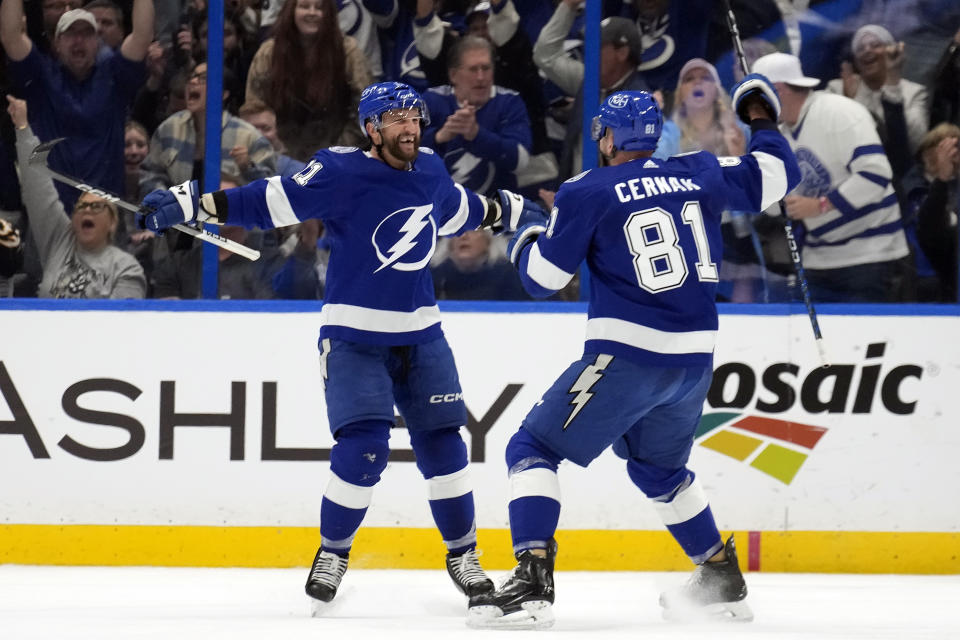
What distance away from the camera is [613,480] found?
14.6 feet

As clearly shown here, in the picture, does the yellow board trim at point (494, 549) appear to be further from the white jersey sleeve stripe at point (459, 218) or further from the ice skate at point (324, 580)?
the white jersey sleeve stripe at point (459, 218)

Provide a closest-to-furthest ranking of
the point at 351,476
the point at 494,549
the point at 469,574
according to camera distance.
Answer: the point at 351,476, the point at 469,574, the point at 494,549

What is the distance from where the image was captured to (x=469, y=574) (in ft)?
11.7

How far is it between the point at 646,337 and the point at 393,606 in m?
1.14

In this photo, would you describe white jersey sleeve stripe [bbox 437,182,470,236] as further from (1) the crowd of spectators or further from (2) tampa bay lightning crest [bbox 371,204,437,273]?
(1) the crowd of spectators

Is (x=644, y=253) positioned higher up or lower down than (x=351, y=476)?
higher up

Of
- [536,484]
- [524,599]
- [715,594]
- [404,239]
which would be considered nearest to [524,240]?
[404,239]

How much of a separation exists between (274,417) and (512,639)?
5.49ft

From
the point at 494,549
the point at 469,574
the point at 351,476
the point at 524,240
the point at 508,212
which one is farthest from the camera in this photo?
the point at 494,549

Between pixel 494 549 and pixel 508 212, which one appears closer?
pixel 508 212

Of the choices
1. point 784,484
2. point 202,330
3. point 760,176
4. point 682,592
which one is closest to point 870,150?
point 784,484

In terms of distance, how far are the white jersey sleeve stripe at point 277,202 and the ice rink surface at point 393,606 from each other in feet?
3.39

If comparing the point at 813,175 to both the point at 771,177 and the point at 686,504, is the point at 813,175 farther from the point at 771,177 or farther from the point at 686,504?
the point at 686,504

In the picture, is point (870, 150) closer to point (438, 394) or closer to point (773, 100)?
point (773, 100)
